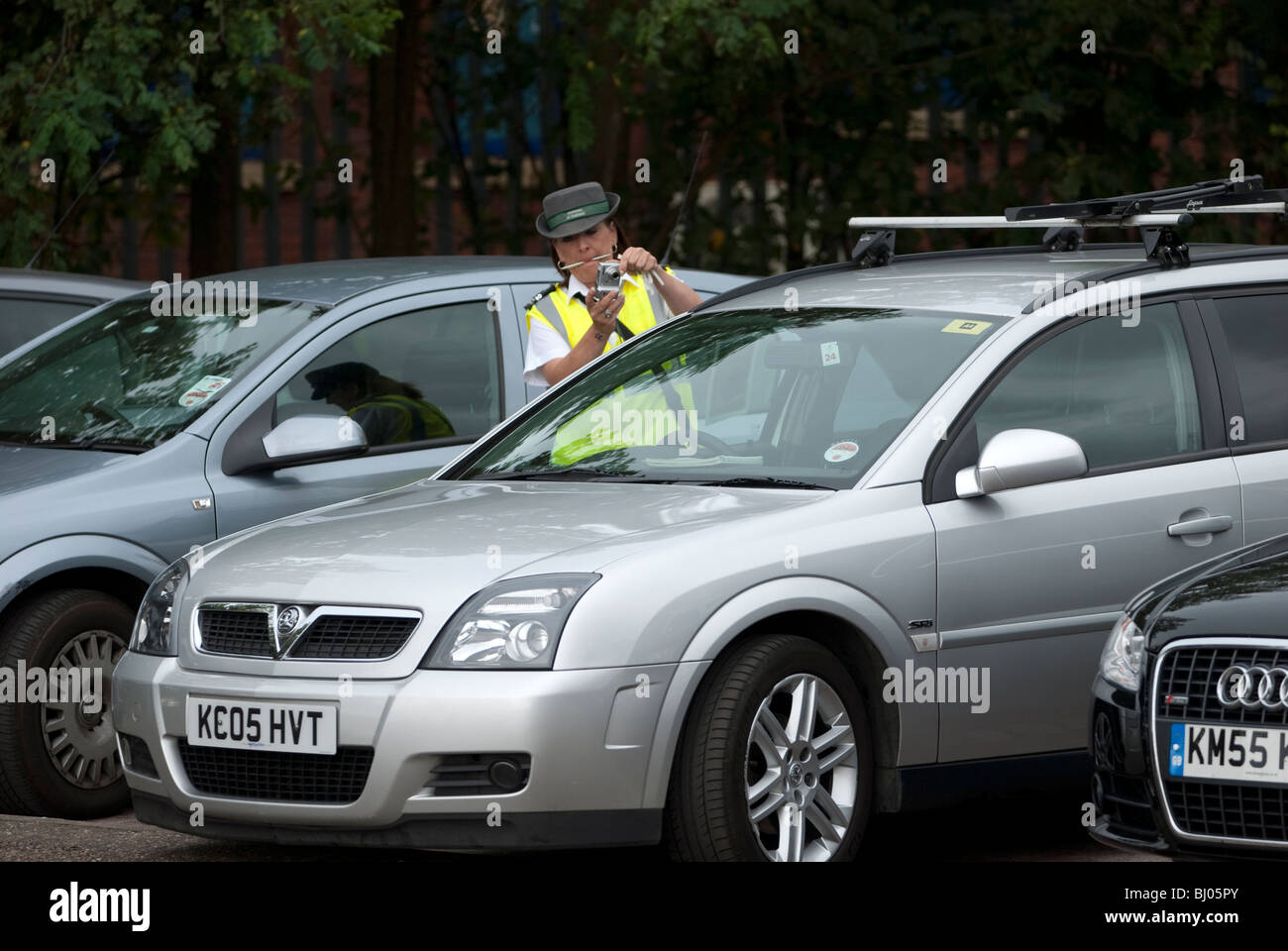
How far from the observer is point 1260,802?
4.60m

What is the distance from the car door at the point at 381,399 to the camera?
7133mm

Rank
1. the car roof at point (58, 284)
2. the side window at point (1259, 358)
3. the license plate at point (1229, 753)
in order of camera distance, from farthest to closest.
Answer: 1. the car roof at point (58, 284)
2. the side window at point (1259, 358)
3. the license plate at point (1229, 753)

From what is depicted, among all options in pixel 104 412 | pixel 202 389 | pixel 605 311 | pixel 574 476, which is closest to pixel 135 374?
pixel 104 412

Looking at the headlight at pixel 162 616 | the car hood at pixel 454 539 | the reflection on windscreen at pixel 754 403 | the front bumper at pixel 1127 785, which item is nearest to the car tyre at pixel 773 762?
the car hood at pixel 454 539

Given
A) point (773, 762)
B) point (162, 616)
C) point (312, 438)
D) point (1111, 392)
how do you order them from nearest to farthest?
point (773, 762) → point (162, 616) → point (1111, 392) → point (312, 438)

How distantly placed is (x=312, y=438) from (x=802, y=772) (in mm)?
2280

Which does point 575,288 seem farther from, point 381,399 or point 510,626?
point 510,626

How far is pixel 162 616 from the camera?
582cm

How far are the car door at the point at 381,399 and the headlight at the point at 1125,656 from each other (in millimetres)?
2984

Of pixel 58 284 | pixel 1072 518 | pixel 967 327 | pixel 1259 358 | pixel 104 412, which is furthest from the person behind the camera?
pixel 58 284

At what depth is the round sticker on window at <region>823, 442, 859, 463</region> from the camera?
5.86 metres

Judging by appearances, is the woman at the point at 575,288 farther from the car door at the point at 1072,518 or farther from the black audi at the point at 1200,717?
the black audi at the point at 1200,717

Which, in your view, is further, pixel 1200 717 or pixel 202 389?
pixel 202 389
